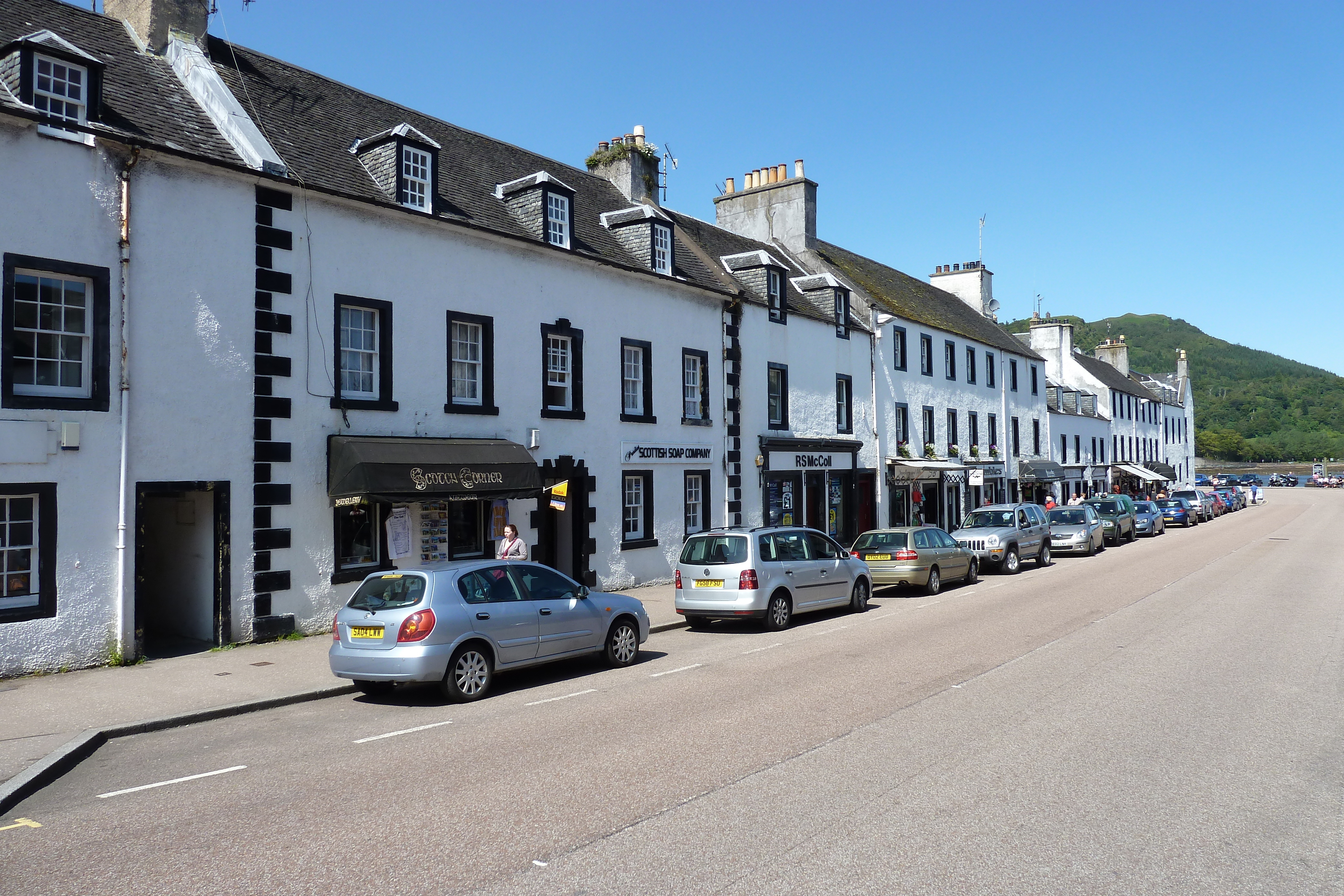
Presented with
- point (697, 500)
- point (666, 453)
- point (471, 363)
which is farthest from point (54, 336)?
point (697, 500)

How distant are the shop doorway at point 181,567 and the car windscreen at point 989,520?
19303mm

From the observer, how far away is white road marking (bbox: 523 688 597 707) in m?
9.89

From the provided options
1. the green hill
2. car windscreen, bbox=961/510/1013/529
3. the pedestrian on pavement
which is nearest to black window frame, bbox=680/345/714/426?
the pedestrian on pavement

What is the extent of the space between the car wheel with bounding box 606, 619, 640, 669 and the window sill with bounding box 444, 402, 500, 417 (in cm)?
615

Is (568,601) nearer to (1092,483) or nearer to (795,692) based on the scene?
(795,692)

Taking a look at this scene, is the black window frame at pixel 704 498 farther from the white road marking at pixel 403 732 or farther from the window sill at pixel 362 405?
the white road marking at pixel 403 732

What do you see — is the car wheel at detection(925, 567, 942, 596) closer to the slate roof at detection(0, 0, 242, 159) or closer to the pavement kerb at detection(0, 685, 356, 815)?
the pavement kerb at detection(0, 685, 356, 815)

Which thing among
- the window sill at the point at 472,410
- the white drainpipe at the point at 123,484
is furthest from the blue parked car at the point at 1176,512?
the white drainpipe at the point at 123,484

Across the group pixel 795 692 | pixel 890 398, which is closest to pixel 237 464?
pixel 795 692

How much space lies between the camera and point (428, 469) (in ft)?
49.1

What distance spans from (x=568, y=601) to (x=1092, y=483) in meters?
50.0

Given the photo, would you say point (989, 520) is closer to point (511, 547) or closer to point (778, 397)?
point (778, 397)

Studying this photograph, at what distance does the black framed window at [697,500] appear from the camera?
22.3 m

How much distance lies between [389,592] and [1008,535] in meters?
18.8
